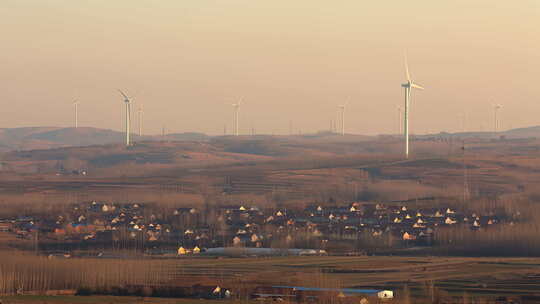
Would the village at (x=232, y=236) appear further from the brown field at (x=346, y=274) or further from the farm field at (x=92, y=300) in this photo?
the farm field at (x=92, y=300)

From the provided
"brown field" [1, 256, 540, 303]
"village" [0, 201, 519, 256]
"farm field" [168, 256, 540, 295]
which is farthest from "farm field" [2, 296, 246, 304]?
"village" [0, 201, 519, 256]

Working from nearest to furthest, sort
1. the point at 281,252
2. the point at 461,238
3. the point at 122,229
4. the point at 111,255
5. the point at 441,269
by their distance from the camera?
the point at 441,269 < the point at 111,255 < the point at 281,252 < the point at 461,238 < the point at 122,229

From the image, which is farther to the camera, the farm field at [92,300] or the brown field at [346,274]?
the brown field at [346,274]

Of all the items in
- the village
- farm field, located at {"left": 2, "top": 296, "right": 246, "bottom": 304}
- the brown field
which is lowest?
farm field, located at {"left": 2, "top": 296, "right": 246, "bottom": 304}

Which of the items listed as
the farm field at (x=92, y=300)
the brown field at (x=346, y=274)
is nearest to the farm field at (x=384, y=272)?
the brown field at (x=346, y=274)

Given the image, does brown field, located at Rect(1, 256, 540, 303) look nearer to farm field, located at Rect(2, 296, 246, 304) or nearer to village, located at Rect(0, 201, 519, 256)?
farm field, located at Rect(2, 296, 246, 304)

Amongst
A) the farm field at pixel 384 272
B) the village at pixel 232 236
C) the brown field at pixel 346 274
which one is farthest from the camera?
the village at pixel 232 236

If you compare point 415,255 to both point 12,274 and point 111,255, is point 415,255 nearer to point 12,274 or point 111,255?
point 111,255

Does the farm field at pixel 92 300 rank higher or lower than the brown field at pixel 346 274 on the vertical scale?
lower

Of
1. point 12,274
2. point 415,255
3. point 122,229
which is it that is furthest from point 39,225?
point 12,274

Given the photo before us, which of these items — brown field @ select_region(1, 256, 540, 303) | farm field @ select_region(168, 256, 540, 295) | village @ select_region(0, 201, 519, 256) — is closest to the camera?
brown field @ select_region(1, 256, 540, 303)

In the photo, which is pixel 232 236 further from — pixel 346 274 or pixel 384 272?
pixel 346 274
